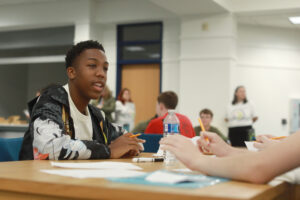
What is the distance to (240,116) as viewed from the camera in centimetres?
761

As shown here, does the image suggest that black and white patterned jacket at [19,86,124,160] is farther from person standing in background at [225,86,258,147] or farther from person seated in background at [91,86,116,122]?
person standing in background at [225,86,258,147]

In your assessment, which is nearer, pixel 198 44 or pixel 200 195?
pixel 200 195

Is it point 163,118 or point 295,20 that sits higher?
point 295,20

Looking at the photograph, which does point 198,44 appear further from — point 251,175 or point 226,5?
point 251,175

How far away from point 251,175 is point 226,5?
7207mm

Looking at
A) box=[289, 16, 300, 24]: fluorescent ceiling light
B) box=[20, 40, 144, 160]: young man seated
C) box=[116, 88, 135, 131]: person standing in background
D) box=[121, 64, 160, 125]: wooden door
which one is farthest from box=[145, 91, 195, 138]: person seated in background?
box=[289, 16, 300, 24]: fluorescent ceiling light

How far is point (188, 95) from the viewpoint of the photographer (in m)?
8.35

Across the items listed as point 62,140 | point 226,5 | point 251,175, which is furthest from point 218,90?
point 251,175

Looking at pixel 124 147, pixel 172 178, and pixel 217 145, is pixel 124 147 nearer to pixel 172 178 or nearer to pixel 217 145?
pixel 217 145

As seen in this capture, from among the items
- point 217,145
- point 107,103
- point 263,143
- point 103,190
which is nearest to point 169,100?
point 263,143

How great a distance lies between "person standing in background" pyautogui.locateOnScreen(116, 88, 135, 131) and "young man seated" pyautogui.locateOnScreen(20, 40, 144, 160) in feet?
18.9

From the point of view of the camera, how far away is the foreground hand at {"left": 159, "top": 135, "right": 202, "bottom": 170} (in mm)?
1132

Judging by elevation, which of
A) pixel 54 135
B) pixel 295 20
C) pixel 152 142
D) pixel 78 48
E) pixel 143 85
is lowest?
pixel 152 142

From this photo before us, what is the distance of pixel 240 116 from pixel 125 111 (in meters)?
2.20
